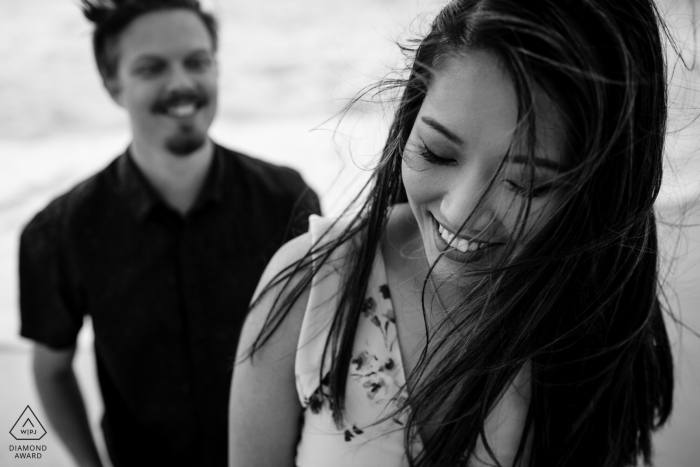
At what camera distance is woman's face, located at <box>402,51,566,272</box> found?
0.76m

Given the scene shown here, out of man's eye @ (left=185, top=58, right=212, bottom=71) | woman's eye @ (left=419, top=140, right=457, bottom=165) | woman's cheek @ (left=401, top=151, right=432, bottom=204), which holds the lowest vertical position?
woman's cheek @ (left=401, top=151, right=432, bottom=204)

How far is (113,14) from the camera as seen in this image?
1771 millimetres

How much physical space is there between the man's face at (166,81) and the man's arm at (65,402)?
656 millimetres

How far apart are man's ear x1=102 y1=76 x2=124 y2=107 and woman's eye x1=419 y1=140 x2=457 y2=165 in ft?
4.20

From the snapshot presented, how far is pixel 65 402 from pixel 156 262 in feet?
1.62

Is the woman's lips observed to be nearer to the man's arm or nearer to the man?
the man

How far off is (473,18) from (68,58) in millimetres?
4195

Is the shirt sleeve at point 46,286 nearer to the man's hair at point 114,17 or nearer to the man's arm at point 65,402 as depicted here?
the man's arm at point 65,402

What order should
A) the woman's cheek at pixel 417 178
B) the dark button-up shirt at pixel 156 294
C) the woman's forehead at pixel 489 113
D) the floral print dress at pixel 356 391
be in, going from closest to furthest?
the woman's forehead at pixel 489 113, the woman's cheek at pixel 417 178, the floral print dress at pixel 356 391, the dark button-up shirt at pixel 156 294

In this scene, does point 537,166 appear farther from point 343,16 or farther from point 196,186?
point 343,16

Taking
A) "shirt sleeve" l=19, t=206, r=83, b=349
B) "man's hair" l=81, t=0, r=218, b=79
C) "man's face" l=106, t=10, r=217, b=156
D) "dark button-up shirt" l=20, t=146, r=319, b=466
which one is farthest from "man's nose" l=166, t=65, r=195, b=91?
"shirt sleeve" l=19, t=206, r=83, b=349

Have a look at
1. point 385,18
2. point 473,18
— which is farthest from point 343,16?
point 473,18

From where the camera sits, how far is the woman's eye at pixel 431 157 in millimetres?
832

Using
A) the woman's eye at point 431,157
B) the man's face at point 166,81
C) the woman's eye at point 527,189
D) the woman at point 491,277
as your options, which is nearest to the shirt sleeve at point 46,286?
the man's face at point 166,81
